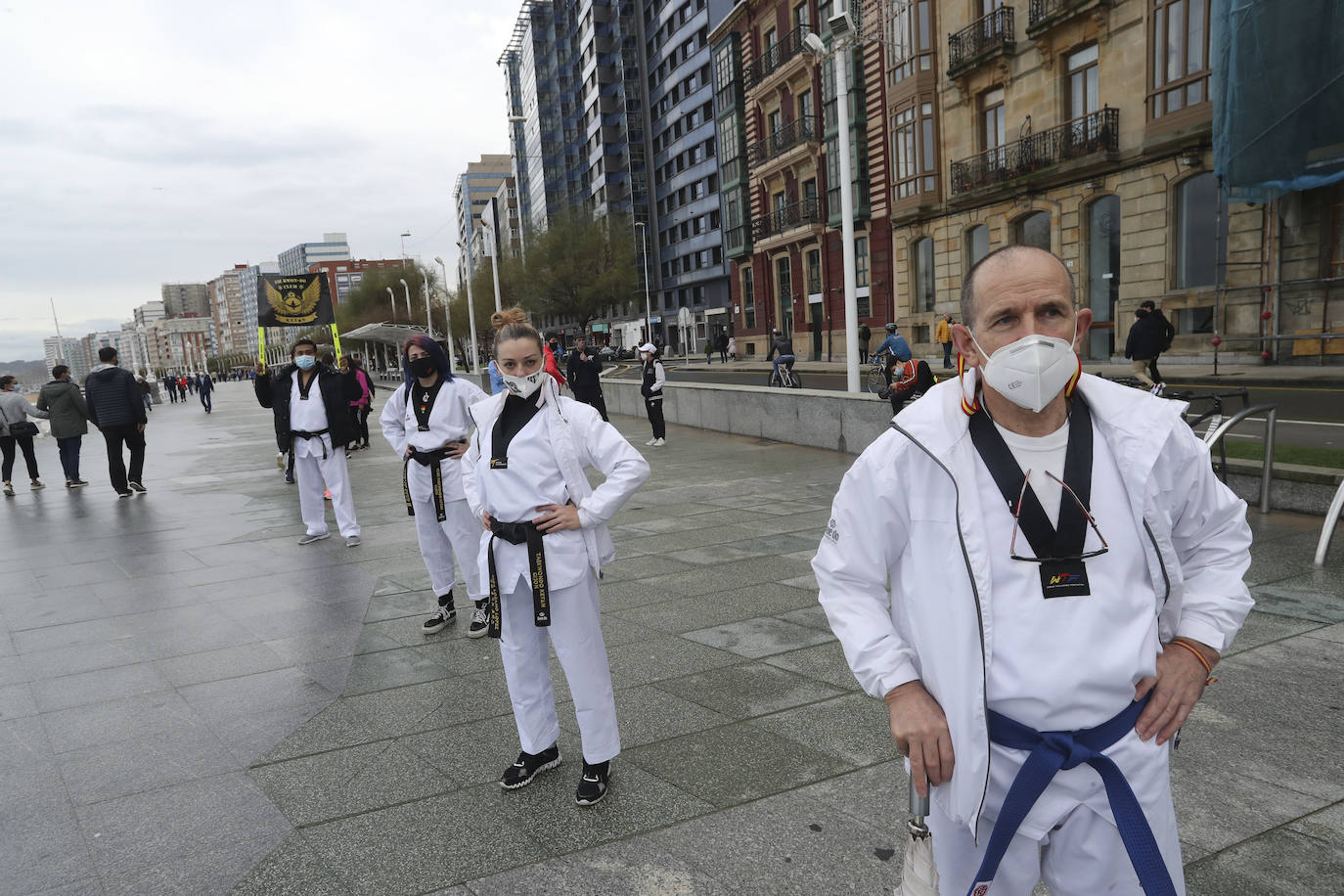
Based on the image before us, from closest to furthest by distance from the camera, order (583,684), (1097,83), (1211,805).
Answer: (1211,805), (583,684), (1097,83)

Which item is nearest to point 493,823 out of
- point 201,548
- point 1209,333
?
point 201,548

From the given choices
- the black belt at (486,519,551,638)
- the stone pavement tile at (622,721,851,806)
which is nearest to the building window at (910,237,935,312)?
the stone pavement tile at (622,721,851,806)

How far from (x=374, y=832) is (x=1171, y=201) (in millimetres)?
24962

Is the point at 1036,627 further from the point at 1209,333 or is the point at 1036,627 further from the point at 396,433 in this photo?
the point at 1209,333

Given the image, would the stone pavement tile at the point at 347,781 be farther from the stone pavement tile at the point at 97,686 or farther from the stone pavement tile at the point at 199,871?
the stone pavement tile at the point at 97,686

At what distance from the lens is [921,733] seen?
1.79 m

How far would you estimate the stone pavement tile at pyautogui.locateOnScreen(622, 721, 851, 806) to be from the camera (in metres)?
3.43

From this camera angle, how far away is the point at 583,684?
344 centimetres

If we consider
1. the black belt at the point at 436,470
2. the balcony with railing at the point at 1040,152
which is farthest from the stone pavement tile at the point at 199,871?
the balcony with railing at the point at 1040,152

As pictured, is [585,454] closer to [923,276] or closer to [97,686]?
[97,686]

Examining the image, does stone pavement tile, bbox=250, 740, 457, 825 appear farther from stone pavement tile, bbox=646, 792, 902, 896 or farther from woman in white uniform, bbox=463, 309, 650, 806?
stone pavement tile, bbox=646, 792, 902, 896

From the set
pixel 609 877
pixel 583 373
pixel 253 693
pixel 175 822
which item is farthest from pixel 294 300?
pixel 609 877

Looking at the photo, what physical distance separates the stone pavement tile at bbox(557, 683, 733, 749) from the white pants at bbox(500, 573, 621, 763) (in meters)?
0.47

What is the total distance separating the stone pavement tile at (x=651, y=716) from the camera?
13.1ft
